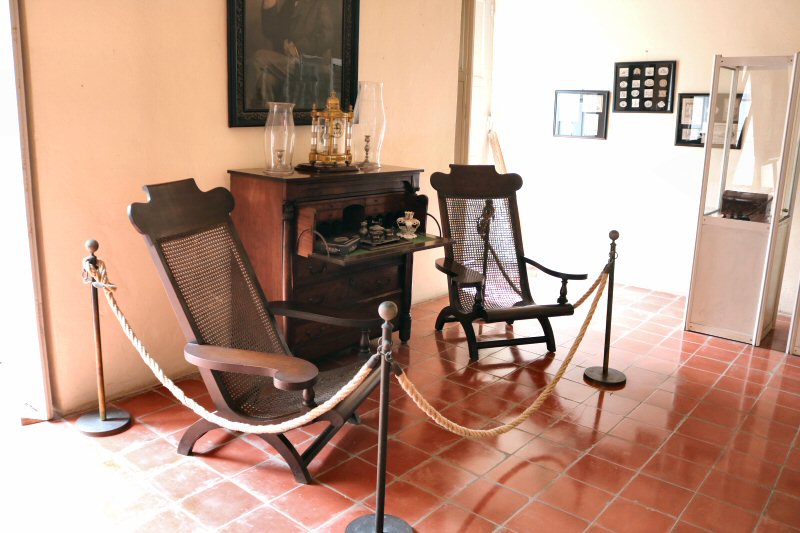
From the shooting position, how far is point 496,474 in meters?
3.41

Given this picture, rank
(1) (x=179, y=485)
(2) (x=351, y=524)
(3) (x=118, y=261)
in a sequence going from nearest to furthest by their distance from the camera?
(2) (x=351, y=524), (1) (x=179, y=485), (3) (x=118, y=261)

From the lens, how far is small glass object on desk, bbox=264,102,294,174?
4266 mm

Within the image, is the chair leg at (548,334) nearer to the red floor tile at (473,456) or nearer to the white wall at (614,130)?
the red floor tile at (473,456)

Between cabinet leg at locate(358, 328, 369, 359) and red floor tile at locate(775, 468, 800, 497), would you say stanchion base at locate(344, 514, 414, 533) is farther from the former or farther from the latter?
red floor tile at locate(775, 468, 800, 497)

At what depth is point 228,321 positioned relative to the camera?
3.62 meters

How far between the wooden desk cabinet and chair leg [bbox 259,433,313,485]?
41.5 inches

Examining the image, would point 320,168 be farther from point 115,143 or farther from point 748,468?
point 748,468

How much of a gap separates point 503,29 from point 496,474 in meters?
5.81

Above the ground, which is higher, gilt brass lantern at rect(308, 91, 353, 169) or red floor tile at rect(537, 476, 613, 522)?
gilt brass lantern at rect(308, 91, 353, 169)

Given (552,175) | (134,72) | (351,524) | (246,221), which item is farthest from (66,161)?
(552,175)

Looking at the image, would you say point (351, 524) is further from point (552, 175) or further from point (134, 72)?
point (552, 175)

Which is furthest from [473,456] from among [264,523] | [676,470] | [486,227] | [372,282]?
[486,227]

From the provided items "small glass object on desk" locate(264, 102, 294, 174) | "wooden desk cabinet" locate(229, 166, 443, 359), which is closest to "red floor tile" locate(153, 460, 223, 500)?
"wooden desk cabinet" locate(229, 166, 443, 359)

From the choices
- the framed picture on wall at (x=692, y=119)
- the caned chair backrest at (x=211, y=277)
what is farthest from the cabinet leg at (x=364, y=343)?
the framed picture on wall at (x=692, y=119)
